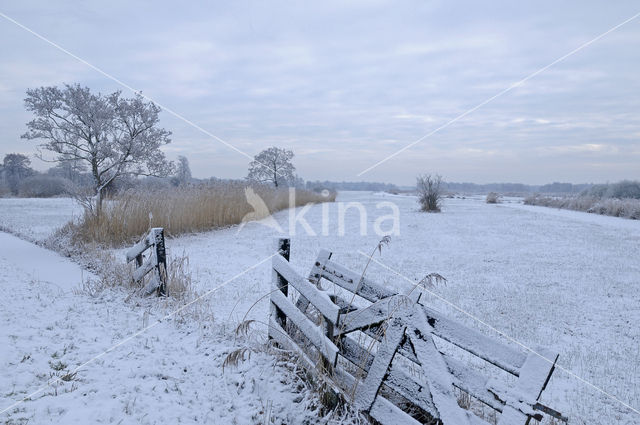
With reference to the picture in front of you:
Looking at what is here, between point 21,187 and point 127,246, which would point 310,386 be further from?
point 21,187

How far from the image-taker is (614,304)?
568 cm

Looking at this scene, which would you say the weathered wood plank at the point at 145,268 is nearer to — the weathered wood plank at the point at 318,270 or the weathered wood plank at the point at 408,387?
the weathered wood plank at the point at 318,270

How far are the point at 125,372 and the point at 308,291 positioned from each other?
5.34 feet

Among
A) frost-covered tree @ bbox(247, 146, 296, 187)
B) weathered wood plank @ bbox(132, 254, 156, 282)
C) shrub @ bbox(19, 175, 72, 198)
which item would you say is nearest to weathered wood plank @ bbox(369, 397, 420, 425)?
weathered wood plank @ bbox(132, 254, 156, 282)

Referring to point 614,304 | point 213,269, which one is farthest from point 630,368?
point 213,269

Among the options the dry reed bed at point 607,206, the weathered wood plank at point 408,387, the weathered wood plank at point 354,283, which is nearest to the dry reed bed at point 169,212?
the weathered wood plank at point 354,283

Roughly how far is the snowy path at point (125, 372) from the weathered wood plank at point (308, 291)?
0.63m

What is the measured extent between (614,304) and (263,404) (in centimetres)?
572

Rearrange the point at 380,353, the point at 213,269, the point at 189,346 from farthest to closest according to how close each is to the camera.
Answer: the point at 213,269, the point at 189,346, the point at 380,353

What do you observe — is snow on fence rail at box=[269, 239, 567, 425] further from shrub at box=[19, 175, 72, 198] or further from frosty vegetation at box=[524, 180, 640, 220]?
shrub at box=[19, 175, 72, 198]

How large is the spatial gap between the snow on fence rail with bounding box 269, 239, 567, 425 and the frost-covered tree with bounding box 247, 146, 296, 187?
4226 cm

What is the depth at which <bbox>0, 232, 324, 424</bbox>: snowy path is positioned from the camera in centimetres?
255

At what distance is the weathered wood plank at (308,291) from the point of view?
2902mm

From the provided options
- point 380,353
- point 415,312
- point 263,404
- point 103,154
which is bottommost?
point 263,404
